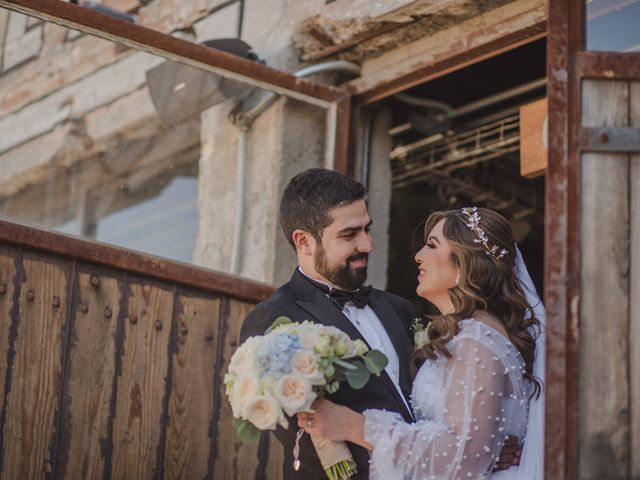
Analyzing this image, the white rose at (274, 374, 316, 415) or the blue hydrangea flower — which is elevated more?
the blue hydrangea flower

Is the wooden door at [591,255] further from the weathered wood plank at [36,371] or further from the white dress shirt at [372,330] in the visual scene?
the weathered wood plank at [36,371]

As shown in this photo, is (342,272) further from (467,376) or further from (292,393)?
(292,393)

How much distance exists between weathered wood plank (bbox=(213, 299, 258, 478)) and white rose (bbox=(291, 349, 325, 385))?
1.61 m

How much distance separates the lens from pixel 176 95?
5.77 m

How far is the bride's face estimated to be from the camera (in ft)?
14.3

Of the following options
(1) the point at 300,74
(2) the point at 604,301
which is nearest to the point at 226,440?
(1) the point at 300,74

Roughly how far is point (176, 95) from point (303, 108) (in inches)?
24.9

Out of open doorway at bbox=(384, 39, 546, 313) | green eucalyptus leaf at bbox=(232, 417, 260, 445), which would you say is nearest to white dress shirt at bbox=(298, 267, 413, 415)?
green eucalyptus leaf at bbox=(232, 417, 260, 445)

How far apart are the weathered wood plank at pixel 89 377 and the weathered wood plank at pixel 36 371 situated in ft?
0.20

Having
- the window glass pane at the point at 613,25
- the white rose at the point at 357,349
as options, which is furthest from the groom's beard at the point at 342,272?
the window glass pane at the point at 613,25

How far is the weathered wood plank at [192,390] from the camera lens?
5.15 m

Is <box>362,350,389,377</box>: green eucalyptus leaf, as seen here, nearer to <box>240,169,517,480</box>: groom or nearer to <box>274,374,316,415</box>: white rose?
<box>274,374,316,415</box>: white rose

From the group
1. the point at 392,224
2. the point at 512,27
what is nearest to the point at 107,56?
the point at 512,27

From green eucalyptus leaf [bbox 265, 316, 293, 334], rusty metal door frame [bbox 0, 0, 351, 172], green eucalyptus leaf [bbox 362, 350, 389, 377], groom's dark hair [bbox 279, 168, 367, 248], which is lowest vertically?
green eucalyptus leaf [bbox 362, 350, 389, 377]
